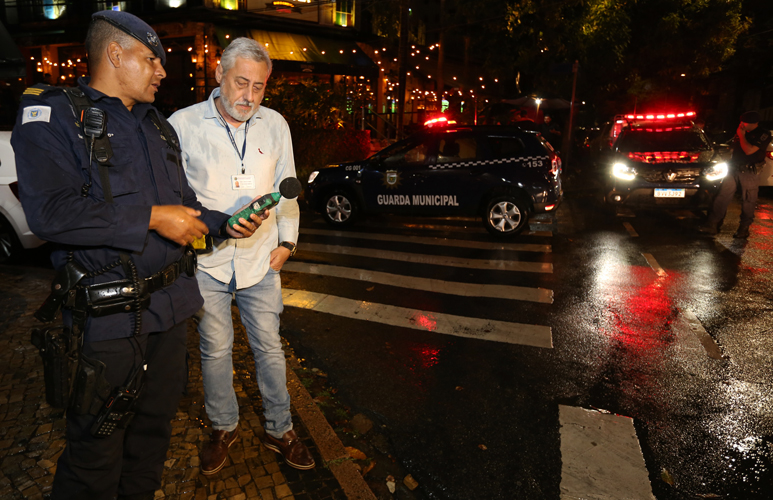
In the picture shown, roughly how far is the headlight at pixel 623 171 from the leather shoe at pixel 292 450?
31.5ft

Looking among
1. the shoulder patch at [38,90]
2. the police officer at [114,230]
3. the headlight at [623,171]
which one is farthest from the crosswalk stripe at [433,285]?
the headlight at [623,171]

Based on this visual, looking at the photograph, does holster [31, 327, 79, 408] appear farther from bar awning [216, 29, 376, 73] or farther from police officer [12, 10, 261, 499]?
bar awning [216, 29, 376, 73]

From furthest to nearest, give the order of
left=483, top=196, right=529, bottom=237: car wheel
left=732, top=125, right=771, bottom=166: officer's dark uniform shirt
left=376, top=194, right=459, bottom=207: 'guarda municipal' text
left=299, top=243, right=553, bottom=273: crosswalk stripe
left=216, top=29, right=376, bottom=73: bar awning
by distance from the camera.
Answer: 1. left=216, top=29, right=376, bottom=73: bar awning
2. left=376, top=194, right=459, bottom=207: 'guarda municipal' text
3. left=483, top=196, right=529, bottom=237: car wheel
4. left=732, top=125, right=771, bottom=166: officer's dark uniform shirt
5. left=299, top=243, right=553, bottom=273: crosswalk stripe

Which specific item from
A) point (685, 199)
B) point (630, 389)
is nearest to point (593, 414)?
A: point (630, 389)

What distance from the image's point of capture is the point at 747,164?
28.8 ft

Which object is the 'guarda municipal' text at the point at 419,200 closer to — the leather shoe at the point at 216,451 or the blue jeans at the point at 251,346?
the blue jeans at the point at 251,346

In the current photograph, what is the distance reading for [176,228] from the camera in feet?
6.86

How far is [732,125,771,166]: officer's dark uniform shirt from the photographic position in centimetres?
858

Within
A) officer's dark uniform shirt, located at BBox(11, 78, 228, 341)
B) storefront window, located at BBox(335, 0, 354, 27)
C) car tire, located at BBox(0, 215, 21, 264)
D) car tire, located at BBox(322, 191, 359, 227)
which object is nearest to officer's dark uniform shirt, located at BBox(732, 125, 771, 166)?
car tire, located at BBox(322, 191, 359, 227)

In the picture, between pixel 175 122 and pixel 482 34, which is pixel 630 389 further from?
pixel 482 34

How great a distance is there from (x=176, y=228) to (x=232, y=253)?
80 cm

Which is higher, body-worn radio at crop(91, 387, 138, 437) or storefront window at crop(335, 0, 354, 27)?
storefront window at crop(335, 0, 354, 27)

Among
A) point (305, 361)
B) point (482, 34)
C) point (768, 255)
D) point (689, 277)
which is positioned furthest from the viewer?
point (482, 34)

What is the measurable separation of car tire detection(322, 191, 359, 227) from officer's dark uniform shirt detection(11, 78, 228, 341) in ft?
25.6
